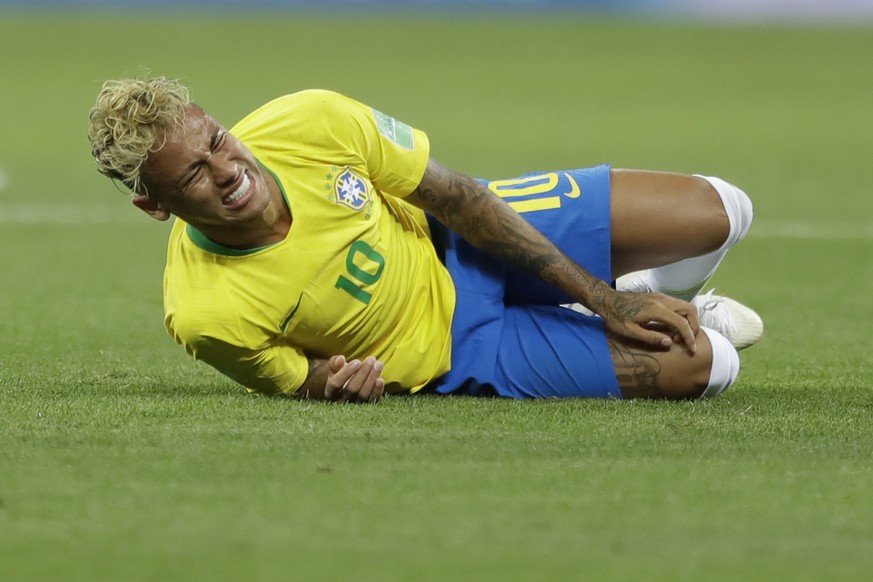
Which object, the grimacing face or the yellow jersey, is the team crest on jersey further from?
the grimacing face

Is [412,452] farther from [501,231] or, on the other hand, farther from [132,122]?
[132,122]

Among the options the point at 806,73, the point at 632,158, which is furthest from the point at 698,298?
the point at 806,73

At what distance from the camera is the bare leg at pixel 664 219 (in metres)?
4.41

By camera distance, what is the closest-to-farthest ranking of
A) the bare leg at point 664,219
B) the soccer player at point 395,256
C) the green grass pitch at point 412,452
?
the green grass pitch at point 412,452 < the soccer player at point 395,256 < the bare leg at point 664,219

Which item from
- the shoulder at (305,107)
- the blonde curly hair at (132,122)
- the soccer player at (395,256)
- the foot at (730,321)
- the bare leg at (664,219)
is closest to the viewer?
the blonde curly hair at (132,122)

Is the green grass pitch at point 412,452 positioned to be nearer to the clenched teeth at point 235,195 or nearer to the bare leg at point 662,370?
the bare leg at point 662,370

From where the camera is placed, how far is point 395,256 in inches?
167

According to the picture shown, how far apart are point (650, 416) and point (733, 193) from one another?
32.4 inches

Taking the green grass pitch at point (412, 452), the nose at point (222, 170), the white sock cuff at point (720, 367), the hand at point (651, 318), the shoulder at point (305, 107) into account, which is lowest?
the green grass pitch at point (412, 452)

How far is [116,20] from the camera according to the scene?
23047 mm

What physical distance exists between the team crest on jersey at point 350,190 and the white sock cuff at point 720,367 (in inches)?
41.2

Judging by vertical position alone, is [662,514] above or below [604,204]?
below

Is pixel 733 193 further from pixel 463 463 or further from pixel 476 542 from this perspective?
pixel 476 542

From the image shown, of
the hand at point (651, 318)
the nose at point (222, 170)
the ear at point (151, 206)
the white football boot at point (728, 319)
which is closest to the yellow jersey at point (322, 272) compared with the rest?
the ear at point (151, 206)
